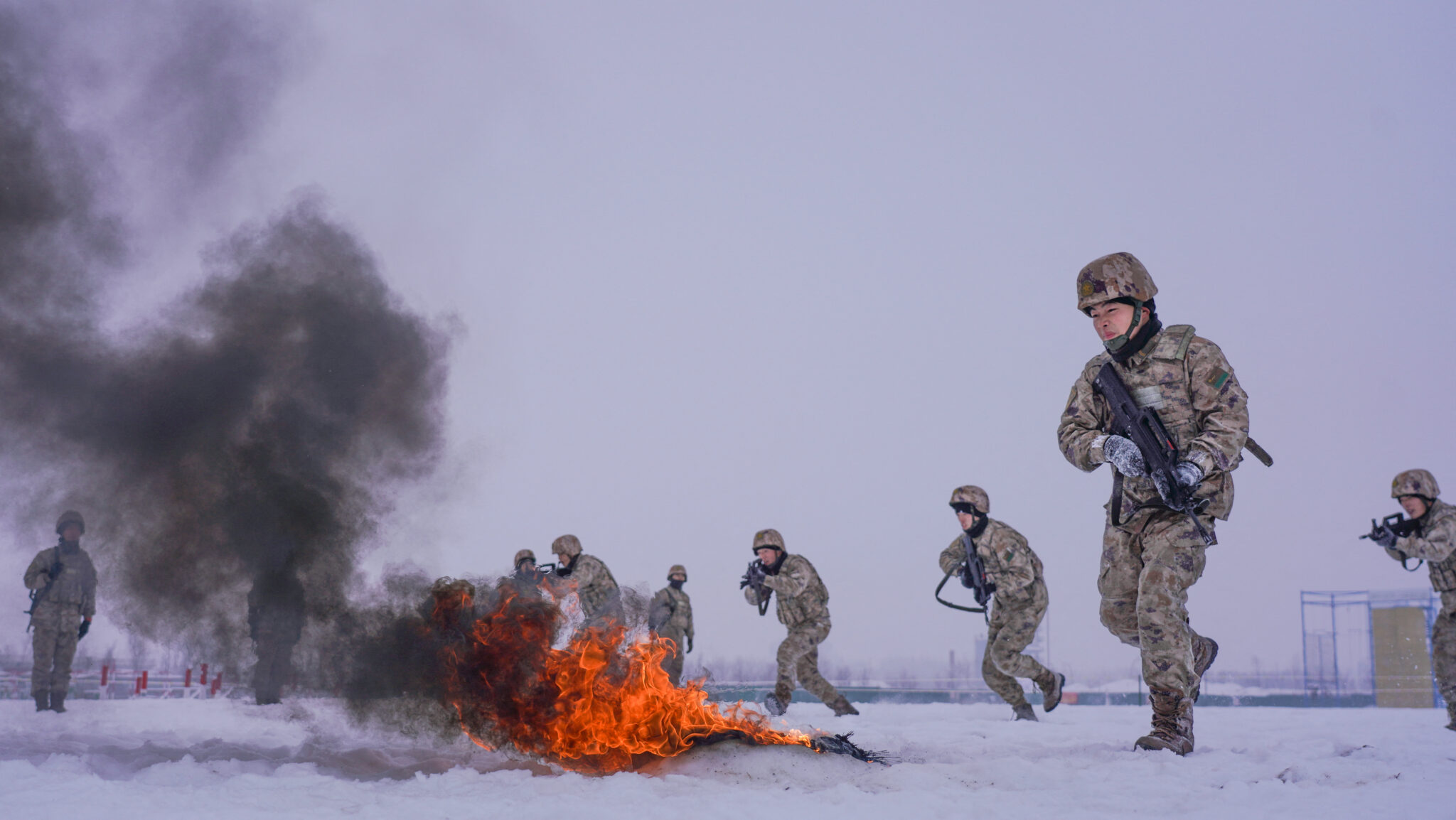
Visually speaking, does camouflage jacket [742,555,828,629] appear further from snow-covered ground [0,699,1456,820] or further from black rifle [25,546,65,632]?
black rifle [25,546,65,632]

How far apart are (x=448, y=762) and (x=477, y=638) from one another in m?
0.75

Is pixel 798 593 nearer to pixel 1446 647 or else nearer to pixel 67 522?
pixel 1446 647

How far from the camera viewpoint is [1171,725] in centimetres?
576

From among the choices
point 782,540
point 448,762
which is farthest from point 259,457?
point 782,540

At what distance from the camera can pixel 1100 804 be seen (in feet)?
12.7

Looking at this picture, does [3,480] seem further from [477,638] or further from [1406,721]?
[1406,721]

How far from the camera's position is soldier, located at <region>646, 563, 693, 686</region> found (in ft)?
53.1

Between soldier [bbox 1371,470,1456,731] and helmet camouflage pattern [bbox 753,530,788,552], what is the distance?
623 centimetres

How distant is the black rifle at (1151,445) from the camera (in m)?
5.56

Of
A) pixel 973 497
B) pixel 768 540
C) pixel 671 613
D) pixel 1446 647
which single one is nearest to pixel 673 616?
pixel 671 613

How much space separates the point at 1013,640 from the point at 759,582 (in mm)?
3210

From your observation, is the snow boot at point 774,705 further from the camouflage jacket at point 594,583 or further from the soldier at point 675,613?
the soldier at point 675,613

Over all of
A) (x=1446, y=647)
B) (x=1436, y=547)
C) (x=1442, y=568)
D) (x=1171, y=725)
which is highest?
(x=1436, y=547)

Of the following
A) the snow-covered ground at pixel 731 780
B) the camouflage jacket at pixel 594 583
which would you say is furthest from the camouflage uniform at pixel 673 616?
the snow-covered ground at pixel 731 780
